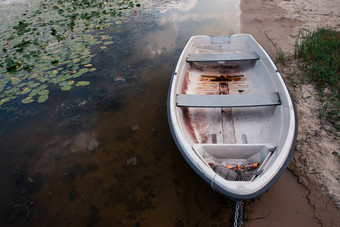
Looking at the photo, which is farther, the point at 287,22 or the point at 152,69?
the point at 287,22

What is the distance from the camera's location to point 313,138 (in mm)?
2998

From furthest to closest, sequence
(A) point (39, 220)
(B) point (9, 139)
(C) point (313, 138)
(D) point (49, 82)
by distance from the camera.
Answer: (D) point (49, 82) → (B) point (9, 139) → (C) point (313, 138) → (A) point (39, 220)

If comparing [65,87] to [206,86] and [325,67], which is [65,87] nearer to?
[206,86]

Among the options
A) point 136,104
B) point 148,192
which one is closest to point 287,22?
point 136,104

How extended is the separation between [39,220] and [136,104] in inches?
98.3

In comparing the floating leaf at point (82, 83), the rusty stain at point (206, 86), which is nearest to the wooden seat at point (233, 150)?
the rusty stain at point (206, 86)

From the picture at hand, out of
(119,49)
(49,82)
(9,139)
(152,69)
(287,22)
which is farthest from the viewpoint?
(287,22)

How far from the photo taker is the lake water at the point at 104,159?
262 cm

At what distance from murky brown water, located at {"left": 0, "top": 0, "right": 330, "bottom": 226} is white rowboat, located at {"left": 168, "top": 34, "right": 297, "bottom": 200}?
548mm

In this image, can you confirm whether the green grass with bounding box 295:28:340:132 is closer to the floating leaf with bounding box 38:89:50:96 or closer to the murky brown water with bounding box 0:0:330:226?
the murky brown water with bounding box 0:0:330:226

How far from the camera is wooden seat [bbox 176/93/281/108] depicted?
300cm

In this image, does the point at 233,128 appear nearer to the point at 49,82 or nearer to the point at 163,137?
the point at 163,137

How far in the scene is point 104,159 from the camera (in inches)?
131

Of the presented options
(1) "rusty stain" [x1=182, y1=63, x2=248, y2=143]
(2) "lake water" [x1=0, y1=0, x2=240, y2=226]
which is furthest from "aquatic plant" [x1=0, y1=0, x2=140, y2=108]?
(1) "rusty stain" [x1=182, y1=63, x2=248, y2=143]
